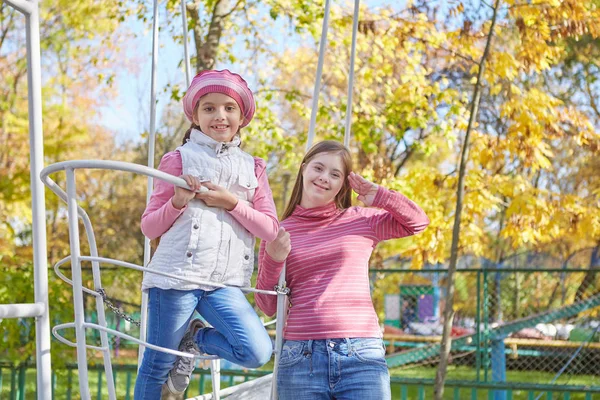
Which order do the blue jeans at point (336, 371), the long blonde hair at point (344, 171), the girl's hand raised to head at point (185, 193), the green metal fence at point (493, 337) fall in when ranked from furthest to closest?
the green metal fence at point (493, 337), the long blonde hair at point (344, 171), the blue jeans at point (336, 371), the girl's hand raised to head at point (185, 193)

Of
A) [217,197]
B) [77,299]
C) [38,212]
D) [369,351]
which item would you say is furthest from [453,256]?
[38,212]

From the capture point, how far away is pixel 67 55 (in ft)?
42.0

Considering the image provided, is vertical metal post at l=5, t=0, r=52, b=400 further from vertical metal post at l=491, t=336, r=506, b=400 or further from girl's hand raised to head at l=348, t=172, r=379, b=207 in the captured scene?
vertical metal post at l=491, t=336, r=506, b=400

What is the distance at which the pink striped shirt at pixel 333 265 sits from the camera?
2057mm

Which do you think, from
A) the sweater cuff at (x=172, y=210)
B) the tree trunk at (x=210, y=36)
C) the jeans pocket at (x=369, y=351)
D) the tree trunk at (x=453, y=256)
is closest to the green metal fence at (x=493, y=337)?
the tree trunk at (x=453, y=256)

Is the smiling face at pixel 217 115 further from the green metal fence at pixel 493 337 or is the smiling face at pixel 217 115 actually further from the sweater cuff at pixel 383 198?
the green metal fence at pixel 493 337

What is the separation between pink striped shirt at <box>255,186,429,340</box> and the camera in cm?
206

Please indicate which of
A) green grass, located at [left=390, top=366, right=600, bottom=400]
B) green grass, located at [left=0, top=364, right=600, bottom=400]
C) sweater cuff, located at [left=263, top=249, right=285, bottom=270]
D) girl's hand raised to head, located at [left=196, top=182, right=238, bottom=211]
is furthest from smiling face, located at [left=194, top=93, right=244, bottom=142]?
green grass, located at [left=390, top=366, right=600, bottom=400]

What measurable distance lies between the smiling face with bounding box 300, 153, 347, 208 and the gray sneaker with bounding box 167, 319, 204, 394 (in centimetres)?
49

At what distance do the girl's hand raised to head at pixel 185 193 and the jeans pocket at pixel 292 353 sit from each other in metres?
0.50

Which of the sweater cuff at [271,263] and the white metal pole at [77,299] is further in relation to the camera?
the sweater cuff at [271,263]

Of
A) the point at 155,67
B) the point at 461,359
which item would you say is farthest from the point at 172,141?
the point at 155,67

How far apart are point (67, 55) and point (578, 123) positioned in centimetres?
925

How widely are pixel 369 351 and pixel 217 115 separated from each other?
72 centimetres
